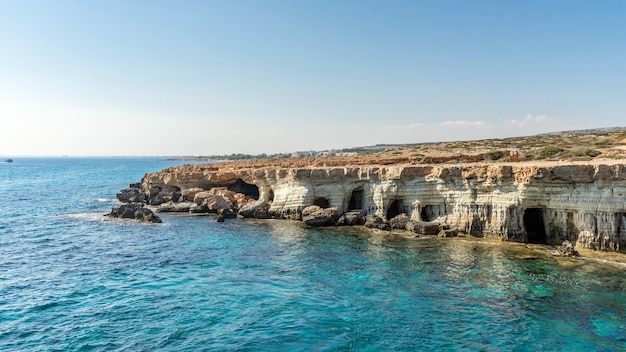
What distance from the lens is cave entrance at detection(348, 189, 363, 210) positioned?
39.6m

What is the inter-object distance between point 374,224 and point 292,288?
15.2m

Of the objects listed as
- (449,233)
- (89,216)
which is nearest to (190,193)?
(89,216)

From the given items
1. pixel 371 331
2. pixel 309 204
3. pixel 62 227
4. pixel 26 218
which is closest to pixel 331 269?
pixel 371 331

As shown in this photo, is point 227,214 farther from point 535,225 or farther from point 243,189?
point 535,225

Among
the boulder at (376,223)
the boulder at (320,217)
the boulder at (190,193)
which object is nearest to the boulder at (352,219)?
the boulder at (320,217)

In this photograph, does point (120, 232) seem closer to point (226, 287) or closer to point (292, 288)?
point (226, 287)

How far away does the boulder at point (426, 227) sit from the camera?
32.0 m

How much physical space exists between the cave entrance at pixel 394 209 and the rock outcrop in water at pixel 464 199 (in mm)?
92

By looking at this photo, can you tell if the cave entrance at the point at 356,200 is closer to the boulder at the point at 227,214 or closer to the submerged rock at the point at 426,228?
the submerged rock at the point at 426,228

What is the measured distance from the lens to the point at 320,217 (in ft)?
120

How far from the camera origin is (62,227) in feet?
124

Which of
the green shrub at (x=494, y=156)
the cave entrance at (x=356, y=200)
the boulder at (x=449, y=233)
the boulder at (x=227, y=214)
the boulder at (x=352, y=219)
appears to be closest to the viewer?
the boulder at (x=449, y=233)

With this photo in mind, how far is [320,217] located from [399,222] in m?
6.88

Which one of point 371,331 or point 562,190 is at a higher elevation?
point 562,190
